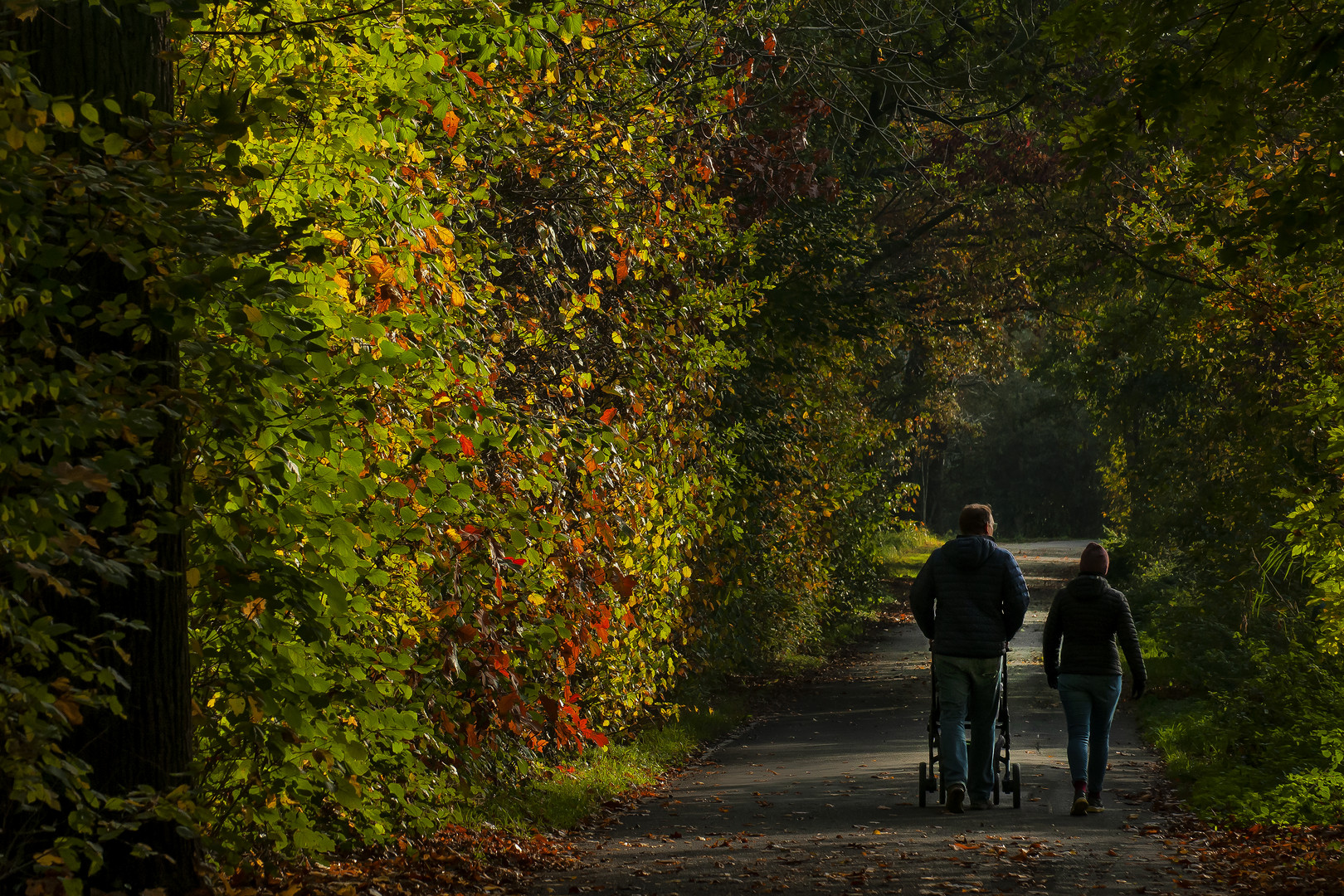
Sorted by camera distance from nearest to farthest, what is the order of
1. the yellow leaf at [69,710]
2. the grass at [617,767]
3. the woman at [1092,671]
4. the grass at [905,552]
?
the yellow leaf at [69,710]
the grass at [617,767]
the woman at [1092,671]
the grass at [905,552]

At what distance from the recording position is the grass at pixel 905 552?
1566 inches

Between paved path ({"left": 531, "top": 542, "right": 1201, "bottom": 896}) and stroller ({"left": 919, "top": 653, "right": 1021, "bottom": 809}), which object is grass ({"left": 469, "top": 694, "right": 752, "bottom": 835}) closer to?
paved path ({"left": 531, "top": 542, "right": 1201, "bottom": 896})

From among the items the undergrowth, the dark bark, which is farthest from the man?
the dark bark

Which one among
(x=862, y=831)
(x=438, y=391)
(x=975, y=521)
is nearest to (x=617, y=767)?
(x=862, y=831)

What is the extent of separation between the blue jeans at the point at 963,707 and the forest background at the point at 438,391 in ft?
5.75

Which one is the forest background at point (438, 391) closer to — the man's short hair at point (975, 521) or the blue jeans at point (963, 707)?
the blue jeans at point (963, 707)

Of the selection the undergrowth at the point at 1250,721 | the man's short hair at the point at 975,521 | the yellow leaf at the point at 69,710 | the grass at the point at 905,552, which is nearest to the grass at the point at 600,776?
the man's short hair at the point at 975,521

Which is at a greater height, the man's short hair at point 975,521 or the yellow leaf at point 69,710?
the man's short hair at point 975,521

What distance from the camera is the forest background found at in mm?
4215

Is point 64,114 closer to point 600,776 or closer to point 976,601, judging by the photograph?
point 976,601

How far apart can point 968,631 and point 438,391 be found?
4710 mm

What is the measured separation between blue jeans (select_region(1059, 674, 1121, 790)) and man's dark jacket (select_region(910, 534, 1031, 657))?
76 centimetres

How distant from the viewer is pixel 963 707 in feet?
30.3

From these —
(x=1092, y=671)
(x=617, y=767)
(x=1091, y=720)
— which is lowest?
(x=617, y=767)
